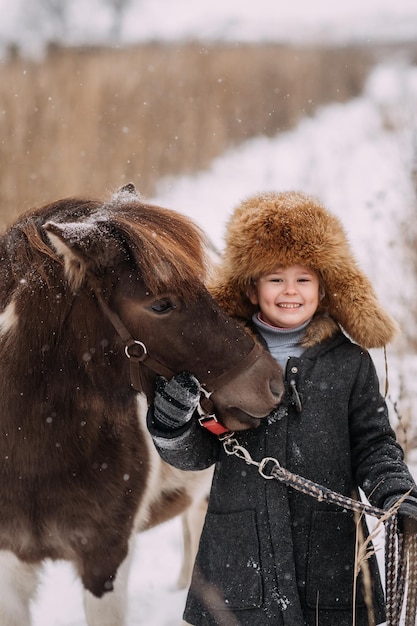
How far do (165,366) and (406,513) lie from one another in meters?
0.80

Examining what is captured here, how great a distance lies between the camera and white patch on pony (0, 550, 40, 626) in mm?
2473

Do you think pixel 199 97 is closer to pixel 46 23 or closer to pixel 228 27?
pixel 46 23

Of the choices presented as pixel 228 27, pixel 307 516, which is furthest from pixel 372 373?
pixel 228 27

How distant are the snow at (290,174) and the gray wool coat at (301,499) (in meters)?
0.82

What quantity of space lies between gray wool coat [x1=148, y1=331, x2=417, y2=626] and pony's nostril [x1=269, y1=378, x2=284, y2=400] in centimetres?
6

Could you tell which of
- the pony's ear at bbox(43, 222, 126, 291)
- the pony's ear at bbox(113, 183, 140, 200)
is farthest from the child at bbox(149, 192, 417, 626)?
the pony's ear at bbox(113, 183, 140, 200)

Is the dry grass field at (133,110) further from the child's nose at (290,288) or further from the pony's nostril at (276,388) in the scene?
the pony's nostril at (276,388)

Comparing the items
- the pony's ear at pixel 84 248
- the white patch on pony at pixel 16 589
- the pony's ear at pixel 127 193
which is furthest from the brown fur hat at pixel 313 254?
the white patch on pony at pixel 16 589

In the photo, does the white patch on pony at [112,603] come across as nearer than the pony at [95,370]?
No

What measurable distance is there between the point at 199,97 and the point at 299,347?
36.5 ft

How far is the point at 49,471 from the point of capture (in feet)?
7.47

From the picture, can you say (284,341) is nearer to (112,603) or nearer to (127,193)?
(127,193)

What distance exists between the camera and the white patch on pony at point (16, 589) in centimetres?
247

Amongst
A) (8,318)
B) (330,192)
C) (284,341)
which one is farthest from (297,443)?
(330,192)
